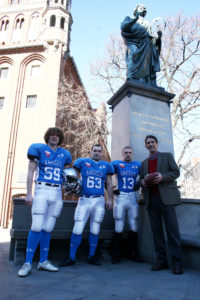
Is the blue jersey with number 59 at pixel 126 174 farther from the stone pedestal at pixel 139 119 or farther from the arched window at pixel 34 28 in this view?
the arched window at pixel 34 28

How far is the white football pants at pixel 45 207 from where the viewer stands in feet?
11.1

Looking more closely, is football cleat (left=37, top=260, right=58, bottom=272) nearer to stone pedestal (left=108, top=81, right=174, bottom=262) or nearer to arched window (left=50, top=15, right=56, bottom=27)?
stone pedestal (left=108, top=81, right=174, bottom=262)

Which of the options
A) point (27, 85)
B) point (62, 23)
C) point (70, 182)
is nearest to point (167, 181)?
point (70, 182)

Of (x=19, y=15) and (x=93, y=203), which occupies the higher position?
(x=19, y=15)

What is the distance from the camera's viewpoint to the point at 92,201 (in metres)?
3.93

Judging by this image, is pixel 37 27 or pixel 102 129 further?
pixel 37 27

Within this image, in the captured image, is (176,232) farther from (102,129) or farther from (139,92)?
(102,129)

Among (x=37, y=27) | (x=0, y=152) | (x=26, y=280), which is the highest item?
(x=37, y=27)

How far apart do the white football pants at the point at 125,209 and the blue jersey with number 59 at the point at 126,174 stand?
12cm

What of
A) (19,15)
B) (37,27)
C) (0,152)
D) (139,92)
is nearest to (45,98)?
(0,152)

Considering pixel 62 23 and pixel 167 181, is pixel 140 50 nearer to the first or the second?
pixel 167 181

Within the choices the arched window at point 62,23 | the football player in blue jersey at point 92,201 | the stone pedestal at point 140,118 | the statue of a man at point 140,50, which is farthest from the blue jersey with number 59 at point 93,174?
the arched window at point 62,23

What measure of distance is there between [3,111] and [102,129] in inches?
446

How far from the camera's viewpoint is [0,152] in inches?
862
